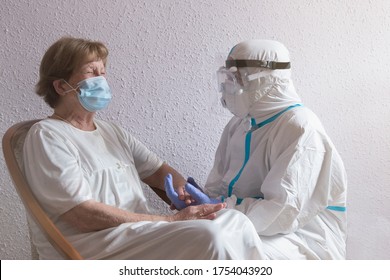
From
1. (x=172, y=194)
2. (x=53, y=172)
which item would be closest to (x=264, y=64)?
(x=172, y=194)

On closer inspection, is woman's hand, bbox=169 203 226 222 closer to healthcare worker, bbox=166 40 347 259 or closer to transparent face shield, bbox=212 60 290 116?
healthcare worker, bbox=166 40 347 259

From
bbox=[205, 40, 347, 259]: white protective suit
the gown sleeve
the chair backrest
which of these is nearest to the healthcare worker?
bbox=[205, 40, 347, 259]: white protective suit

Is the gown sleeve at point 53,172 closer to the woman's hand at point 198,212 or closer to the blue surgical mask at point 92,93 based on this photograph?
the blue surgical mask at point 92,93

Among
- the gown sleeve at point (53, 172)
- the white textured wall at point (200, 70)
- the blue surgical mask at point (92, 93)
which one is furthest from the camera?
the white textured wall at point (200, 70)

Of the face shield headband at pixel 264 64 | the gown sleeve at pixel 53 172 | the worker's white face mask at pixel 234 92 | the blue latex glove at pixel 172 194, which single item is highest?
the face shield headband at pixel 264 64

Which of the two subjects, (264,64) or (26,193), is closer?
(26,193)

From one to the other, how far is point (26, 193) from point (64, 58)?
546 millimetres

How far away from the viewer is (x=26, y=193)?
191 centimetres

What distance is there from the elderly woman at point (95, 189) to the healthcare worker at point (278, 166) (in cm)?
17

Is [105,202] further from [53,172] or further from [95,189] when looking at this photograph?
[53,172]

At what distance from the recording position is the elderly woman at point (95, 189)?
6.00 ft

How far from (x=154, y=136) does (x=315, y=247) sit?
101cm

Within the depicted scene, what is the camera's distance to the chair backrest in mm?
1782

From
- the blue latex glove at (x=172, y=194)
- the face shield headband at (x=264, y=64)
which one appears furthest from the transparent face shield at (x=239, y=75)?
the blue latex glove at (x=172, y=194)
